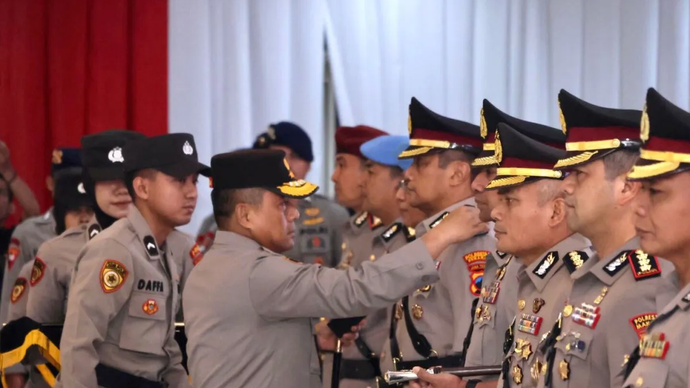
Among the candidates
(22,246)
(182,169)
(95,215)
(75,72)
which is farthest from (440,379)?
(75,72)

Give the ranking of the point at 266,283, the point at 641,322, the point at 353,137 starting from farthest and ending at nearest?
the point at 353,137 → the point at 266,283 → the point at 641,322

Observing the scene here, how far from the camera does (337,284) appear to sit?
307cm

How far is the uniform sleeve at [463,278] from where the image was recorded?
11.2 ft

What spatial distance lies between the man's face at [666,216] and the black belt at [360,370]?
2.47 m

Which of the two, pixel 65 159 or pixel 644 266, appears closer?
pixel 644 266

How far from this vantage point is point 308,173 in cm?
655

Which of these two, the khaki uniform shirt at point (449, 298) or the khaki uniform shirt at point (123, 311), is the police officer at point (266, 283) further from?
the khaki uniform shirt at point (123, 311)

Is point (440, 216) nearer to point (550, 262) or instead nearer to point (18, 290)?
point (550, 262)

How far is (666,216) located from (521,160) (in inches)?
34.3

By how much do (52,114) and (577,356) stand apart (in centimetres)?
508

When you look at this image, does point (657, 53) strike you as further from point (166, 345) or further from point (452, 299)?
point (166, 345)

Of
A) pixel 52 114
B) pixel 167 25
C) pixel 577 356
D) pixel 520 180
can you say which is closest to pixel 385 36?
pixel 167 25

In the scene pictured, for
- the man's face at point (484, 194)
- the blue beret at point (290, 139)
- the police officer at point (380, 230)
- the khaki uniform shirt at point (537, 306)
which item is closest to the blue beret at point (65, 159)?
the blue beret at point (290, 139)

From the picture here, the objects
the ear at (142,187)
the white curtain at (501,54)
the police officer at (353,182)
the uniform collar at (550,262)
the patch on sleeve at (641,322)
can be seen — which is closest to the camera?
the patch on sleeve at (641,322)
